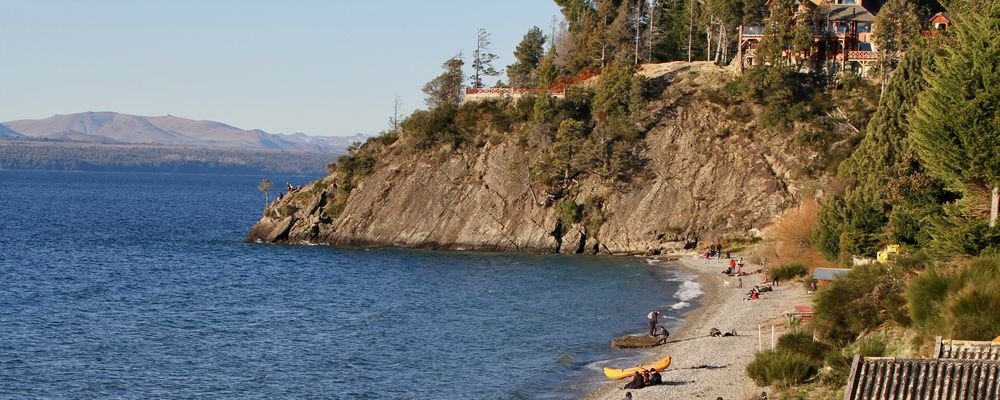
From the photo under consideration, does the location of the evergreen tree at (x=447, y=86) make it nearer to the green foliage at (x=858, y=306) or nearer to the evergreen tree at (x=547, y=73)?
the evergreen tree at (x=547, y=73)

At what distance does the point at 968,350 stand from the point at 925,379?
4.55 m

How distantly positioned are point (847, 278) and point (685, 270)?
112 feet

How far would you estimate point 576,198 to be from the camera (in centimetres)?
9775

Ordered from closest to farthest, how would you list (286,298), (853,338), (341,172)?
(853,338), (286,298), (341,172)

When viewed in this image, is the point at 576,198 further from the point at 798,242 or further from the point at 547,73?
the point at 798,242

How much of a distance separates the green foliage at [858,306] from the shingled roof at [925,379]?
16.3 m

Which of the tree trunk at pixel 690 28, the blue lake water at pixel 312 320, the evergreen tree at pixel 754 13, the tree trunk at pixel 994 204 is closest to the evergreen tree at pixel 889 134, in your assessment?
the blue lake water at pixel 312 320

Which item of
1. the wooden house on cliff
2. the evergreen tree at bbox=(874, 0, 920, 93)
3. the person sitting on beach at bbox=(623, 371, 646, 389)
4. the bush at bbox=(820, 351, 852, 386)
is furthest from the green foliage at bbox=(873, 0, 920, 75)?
the bush at bbox=(820, 351, 852, 386)

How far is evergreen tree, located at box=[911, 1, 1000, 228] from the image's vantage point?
144 ft

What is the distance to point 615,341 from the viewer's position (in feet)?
177

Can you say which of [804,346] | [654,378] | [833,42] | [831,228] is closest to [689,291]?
[831,228]

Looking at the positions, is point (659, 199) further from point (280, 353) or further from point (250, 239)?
point (280, 353)

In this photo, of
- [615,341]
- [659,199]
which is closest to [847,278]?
[615,341]

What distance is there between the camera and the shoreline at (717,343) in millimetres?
42469
